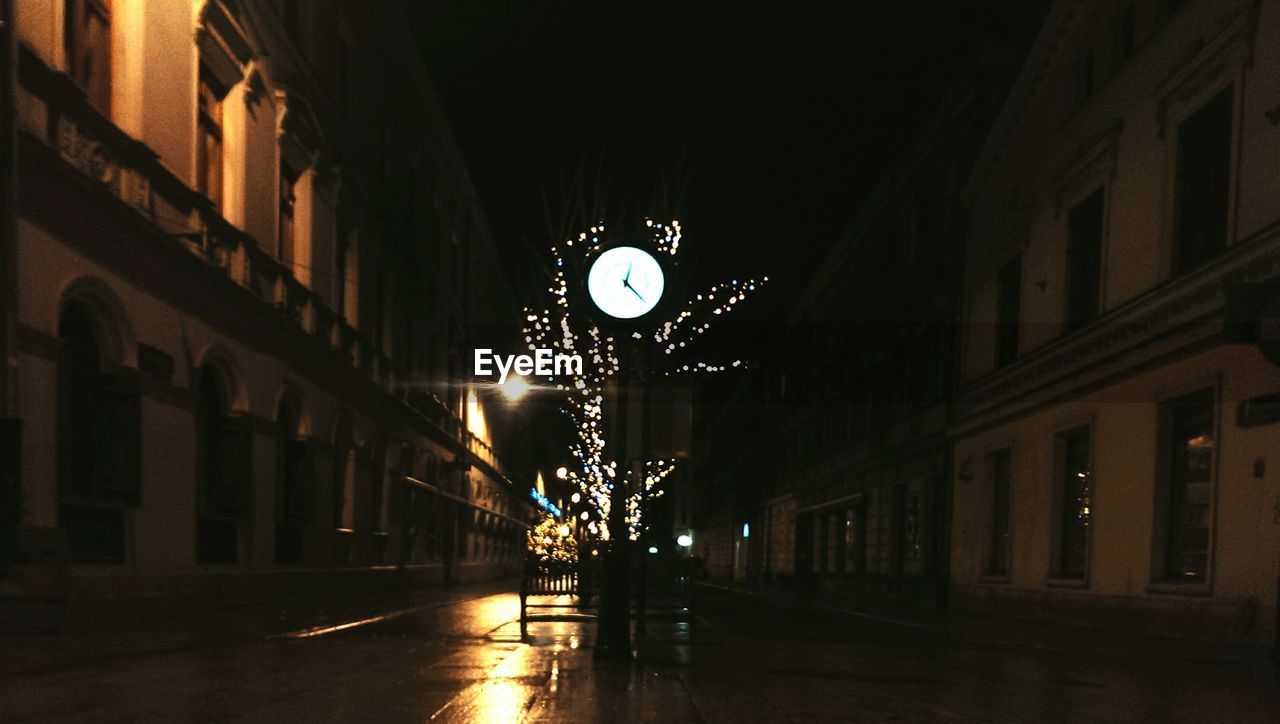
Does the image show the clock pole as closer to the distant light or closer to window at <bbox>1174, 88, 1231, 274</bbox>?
window at <bbox>1174, 88, 1231, 274</bbox>

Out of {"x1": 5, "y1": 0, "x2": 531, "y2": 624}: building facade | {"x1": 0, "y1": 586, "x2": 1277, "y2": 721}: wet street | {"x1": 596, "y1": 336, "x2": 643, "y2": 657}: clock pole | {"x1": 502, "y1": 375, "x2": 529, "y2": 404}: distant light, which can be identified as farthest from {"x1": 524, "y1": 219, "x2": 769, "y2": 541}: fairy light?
{"x1": 5, "y1": 0, "x2": 531, "y2": 624}: building facade

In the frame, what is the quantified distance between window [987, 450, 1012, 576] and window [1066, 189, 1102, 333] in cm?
Answer: 413

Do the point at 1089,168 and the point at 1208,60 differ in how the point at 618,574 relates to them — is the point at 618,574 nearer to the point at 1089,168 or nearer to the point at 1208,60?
the point at 1208,60

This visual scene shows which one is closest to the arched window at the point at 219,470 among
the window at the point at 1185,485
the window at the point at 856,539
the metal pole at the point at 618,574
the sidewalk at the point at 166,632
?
the sidewalk at the point at 166,632

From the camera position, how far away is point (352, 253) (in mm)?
26125

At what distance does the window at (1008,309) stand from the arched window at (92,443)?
645 inches

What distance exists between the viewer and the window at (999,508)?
22766mm

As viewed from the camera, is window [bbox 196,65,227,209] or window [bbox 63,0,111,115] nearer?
window [bbox 63,0,111,115]

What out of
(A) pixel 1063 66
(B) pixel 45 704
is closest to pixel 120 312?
(B) pixel 45 704

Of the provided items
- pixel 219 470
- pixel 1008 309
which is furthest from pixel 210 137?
pixel 1008 309

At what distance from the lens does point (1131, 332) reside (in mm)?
16641

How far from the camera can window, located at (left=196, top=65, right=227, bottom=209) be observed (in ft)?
53.3

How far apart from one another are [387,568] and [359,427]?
426cm

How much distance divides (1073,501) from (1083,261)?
13.5 feet
